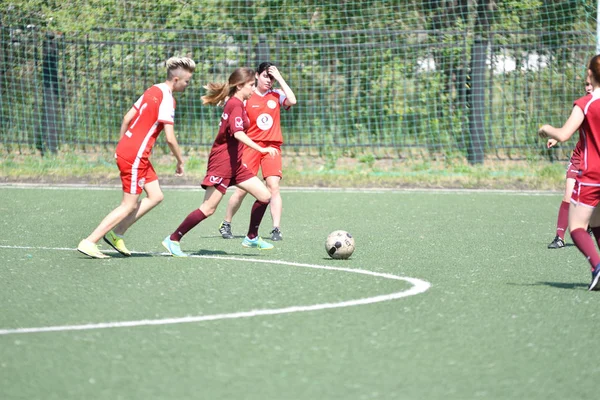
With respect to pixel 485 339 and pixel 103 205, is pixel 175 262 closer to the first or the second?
pixel 485 339

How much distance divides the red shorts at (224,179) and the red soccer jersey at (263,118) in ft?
4.76

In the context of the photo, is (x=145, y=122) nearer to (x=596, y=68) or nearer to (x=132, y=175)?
(x=132, y=175)

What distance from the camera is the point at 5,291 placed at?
6410 millimetres

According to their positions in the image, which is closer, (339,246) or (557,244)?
(339,246)

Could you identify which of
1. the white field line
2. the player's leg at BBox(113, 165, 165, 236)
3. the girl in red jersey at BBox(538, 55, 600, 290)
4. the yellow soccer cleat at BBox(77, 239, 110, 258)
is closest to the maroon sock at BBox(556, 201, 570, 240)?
the girl in red jersey at BBox(538, 55, 600, 290)

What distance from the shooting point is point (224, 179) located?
8.57 m

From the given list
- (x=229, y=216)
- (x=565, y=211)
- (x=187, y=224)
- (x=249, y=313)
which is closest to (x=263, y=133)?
(x=229, y=216)

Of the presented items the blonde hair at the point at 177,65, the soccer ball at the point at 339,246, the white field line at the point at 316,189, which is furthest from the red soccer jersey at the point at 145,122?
the white field line at the point at 316,189

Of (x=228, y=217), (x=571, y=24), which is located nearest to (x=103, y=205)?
(x=228, y=217)

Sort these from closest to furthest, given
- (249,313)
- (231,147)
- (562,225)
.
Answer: (249,313) → (231,147) → (562,225)

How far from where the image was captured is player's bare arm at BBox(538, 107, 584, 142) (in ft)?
20.5

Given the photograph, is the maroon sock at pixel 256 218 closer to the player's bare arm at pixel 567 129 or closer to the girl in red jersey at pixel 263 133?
the girl in red jersey at pixel 263 133

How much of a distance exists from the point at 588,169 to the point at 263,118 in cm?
436

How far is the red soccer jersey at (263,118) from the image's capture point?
33.3 ft
